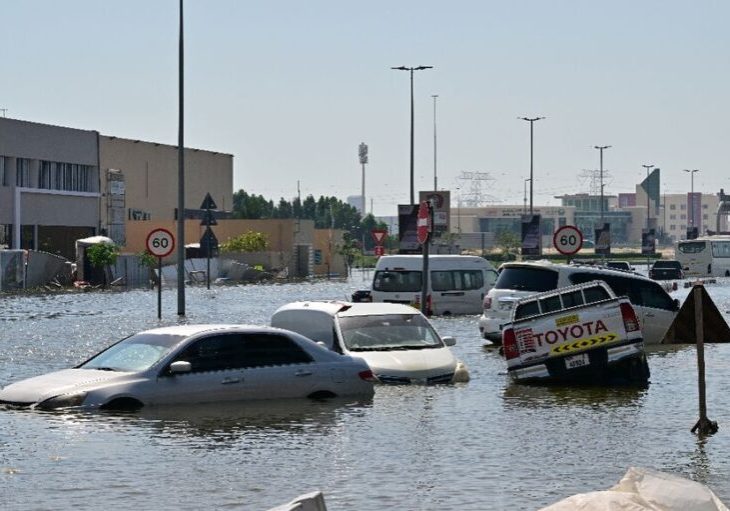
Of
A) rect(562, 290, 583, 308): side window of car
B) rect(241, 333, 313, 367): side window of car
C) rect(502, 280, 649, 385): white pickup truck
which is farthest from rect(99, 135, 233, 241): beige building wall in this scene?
rect(241, 333, 313, 367): side window of car

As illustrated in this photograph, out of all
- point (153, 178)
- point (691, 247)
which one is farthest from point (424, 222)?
point (153, 178)

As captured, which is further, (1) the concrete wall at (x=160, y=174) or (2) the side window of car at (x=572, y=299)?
(1) the concrete wall at (x=160, y=174)

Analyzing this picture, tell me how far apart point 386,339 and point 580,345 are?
283cm

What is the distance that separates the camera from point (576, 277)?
3169cm

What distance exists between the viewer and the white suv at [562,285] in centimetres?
3192

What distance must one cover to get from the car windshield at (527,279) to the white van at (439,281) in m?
10.4

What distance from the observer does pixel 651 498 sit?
7.89 m

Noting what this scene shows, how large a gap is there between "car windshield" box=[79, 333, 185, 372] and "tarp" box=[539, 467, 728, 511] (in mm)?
12123

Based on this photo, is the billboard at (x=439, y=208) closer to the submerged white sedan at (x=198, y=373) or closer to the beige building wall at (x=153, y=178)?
the beige building wall at (x=153, y=178)

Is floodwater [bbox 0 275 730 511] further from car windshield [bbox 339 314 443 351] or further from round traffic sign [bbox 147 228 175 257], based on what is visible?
round traffic sign [bbox 147 228 175 257]

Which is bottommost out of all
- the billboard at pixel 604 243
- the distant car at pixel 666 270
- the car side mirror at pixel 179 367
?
the distant car at pixel 666 270

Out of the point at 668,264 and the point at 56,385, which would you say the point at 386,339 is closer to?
the point at 56,385

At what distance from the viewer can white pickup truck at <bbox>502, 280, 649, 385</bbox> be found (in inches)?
936

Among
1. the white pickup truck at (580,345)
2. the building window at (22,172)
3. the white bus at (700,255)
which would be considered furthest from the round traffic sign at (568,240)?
the white bus at (700,255)
